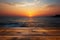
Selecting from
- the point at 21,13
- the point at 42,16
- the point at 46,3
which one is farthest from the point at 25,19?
the point at 46,3

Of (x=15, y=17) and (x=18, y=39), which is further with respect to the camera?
(x=15, y=17)

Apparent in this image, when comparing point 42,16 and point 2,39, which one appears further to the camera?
point 42,16

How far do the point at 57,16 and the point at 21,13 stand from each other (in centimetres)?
72

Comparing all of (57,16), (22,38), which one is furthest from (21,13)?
(22,38)

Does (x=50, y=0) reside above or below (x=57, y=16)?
above

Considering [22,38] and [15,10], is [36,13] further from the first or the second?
[22,38]

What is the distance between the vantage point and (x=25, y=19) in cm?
248

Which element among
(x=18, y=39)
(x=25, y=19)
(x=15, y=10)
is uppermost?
(x=15, y=10)

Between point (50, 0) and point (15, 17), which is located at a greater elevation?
point (50, 0)

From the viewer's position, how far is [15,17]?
2.50m

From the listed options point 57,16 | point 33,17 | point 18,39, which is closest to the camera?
point 18,39

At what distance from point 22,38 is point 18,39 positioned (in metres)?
0.06

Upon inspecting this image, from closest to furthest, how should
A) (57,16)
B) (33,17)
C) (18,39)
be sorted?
(18,39) → (57,16) → (33,17)

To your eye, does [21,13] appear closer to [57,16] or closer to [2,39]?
[57,16]
